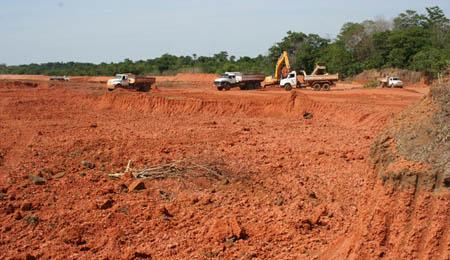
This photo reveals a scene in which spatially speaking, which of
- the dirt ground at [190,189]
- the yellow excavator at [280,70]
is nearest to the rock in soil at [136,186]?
the dirt ground at [190,189]

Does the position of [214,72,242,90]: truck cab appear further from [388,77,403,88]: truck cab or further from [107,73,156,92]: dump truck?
[388,77,403,88]: truck cab

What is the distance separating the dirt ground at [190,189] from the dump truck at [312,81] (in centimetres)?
1604

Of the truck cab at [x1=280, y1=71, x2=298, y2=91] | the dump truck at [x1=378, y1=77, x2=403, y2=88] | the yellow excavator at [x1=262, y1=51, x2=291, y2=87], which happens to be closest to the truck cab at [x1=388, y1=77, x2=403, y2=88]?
the dump truck at [x1=378, y1=77, x2=403, y2=88]

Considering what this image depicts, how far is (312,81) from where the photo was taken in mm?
38469

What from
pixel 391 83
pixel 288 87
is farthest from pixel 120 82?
pixel 391 83

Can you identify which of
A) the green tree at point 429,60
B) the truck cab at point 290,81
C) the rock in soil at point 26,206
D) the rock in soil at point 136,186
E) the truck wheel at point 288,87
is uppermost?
the green tree at point 429,60

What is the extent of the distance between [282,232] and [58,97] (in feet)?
89.8

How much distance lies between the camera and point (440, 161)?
5457 mm

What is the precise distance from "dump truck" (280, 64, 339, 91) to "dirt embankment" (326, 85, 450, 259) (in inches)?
1264

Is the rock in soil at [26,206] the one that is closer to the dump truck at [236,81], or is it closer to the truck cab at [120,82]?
the truck cab at [120,82]

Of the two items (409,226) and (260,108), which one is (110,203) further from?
(260,108)

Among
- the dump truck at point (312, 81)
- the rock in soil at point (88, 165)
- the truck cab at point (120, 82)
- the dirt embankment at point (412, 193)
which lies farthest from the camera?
the truck cab at point (120, 82)

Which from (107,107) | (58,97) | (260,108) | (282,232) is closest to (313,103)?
(260,108)

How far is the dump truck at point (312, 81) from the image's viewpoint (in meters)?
38.2
